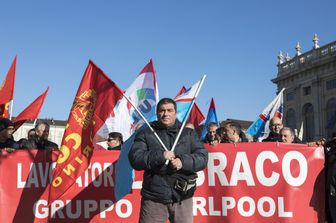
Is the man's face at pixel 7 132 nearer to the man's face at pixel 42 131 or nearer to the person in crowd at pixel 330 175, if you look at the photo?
the man's face at pixel 42 131

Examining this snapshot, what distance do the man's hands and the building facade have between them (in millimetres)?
43647

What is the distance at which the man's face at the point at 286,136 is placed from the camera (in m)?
6.20

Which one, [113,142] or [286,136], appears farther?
[113,142]

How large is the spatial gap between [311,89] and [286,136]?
4615 cm

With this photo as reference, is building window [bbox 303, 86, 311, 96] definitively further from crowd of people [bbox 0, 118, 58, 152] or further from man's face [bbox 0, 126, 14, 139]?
man's face [bbox 0, 126, 14, 139]

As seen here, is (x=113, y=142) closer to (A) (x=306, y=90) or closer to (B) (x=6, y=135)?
(B) (x=6, y=135)

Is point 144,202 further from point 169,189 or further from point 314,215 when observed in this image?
point 314,215

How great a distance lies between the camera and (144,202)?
4012mm

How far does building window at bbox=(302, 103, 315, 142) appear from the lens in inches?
1954

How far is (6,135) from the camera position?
21.6 feet

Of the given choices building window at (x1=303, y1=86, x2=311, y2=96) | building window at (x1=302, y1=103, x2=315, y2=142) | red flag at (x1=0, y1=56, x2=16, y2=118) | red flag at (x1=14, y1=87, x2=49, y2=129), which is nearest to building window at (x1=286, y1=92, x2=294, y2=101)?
building window at (x1=303, y1=86, x2=311, y2=96)

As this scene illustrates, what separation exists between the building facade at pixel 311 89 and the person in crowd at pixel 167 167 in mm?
43396

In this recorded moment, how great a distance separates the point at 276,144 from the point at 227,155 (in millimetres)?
646

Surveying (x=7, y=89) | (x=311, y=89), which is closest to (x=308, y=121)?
(x=311, y=89)
